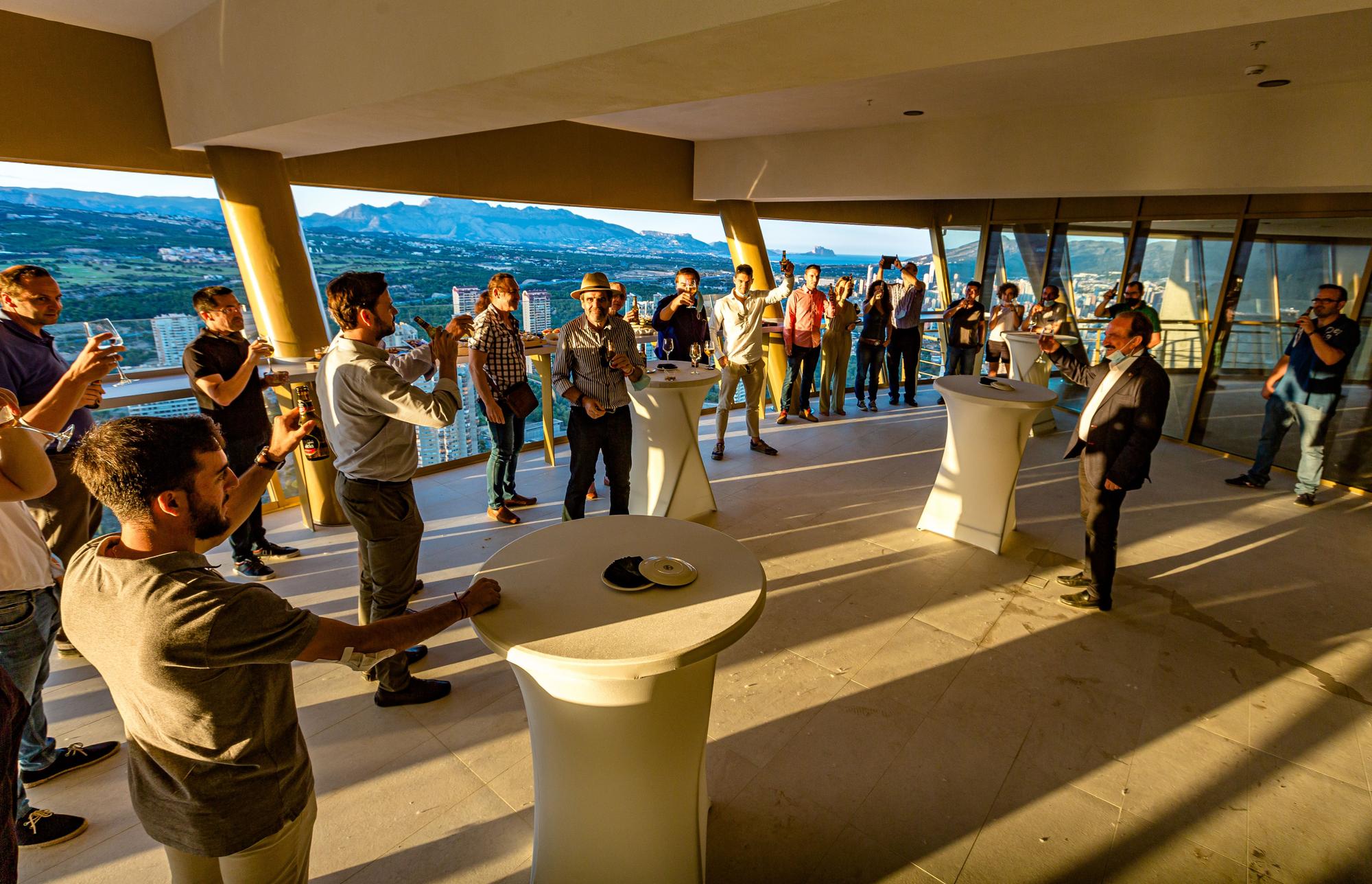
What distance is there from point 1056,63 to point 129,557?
5495 mm

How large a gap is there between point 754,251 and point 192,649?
26.7 ft

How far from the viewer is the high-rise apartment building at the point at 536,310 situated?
20.0 feet

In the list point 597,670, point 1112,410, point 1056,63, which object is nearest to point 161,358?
point 597,670

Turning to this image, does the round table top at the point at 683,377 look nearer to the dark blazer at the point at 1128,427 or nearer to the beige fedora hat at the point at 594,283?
the beige fedora hat at the point at 594,283

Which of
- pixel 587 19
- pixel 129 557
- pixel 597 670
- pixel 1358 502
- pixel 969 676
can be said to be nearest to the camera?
pixel 129 557

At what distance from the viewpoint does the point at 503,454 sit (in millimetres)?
4617

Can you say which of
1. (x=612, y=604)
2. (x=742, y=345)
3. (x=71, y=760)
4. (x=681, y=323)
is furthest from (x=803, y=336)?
A: (x=71, y=760)

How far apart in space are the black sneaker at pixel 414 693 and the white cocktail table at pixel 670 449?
6.42 feet

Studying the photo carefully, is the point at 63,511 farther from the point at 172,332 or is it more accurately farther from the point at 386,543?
the point at 172,332

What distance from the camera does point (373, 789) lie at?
232cm

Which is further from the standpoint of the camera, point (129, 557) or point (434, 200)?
point (434, 200)

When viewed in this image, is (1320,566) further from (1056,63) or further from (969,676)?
(1056,63)

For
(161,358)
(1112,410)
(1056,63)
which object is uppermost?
(1056,63)

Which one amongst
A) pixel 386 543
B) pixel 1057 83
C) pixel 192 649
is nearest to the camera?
pixel 192 649
